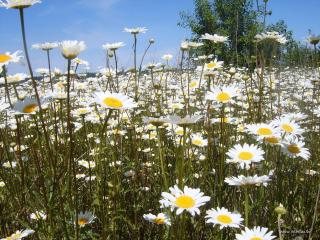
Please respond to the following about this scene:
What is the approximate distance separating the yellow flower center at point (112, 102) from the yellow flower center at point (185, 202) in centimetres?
48

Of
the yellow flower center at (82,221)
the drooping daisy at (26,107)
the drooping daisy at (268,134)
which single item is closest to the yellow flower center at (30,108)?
the drooping daisy at (26,107)

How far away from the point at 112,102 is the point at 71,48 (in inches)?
13.3

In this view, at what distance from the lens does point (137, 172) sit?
2.72 meters

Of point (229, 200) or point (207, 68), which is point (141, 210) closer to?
point (229, 200)

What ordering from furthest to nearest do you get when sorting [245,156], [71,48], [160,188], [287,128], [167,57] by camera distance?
[167,57] < [160,188] < [287,128] < [245,156] < [71,48]

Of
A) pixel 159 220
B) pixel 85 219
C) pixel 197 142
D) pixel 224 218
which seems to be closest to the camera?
pixel 224 218

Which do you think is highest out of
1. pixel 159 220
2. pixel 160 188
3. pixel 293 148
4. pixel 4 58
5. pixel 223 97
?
pixel 4 58

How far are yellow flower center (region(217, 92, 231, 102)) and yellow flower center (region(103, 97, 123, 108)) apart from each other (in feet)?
2.72

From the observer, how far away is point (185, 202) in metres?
1.63

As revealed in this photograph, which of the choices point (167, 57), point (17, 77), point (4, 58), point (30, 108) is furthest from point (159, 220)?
point (167, 57)

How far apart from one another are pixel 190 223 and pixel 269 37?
5.42ft

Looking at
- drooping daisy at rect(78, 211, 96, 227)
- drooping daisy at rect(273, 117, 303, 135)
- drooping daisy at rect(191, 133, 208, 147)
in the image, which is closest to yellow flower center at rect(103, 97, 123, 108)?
drooping daisy at rect(78, 211, 96, 227)

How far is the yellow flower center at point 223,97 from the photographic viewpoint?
243cm

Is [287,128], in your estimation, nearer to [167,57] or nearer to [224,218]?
[224,218]
